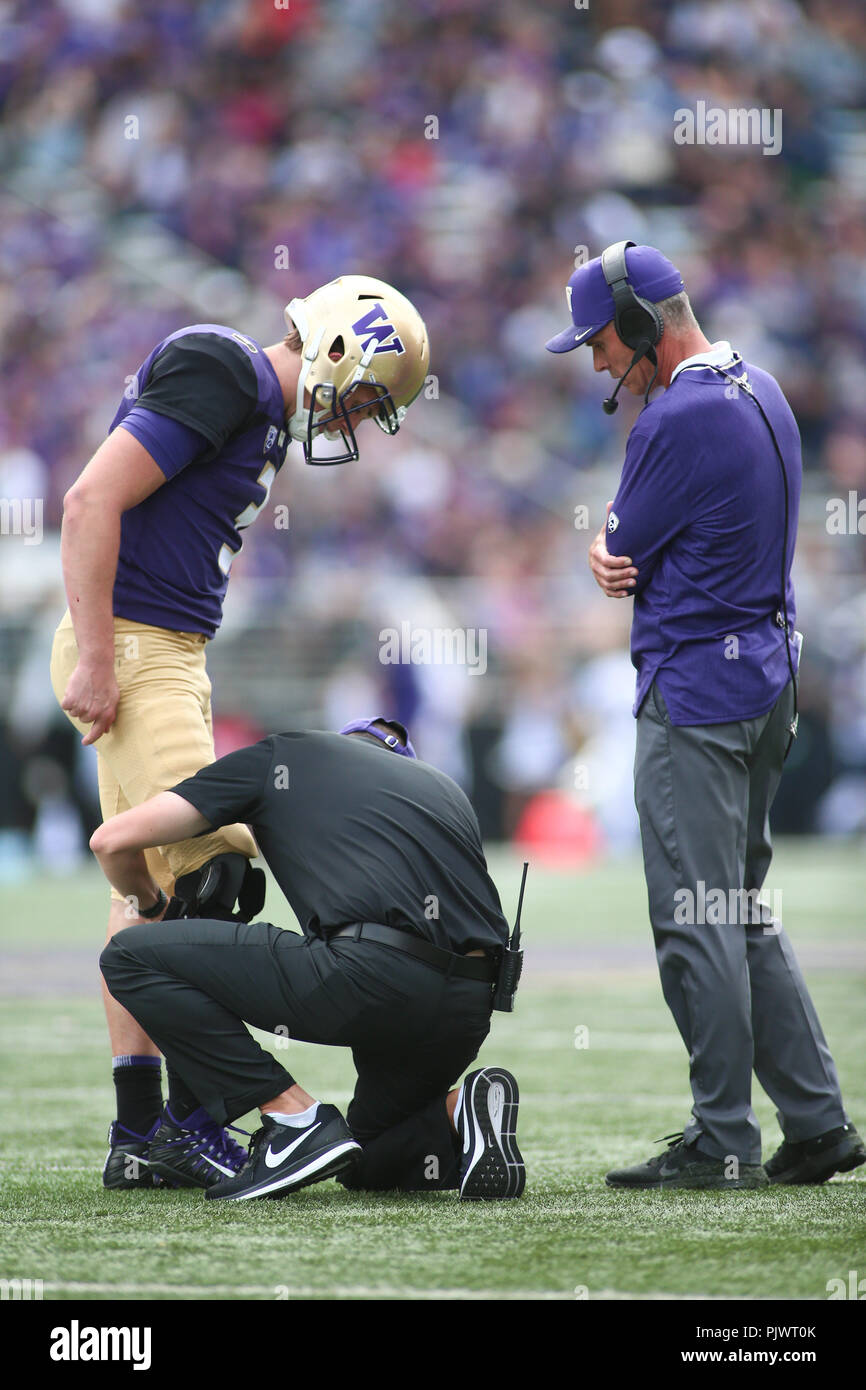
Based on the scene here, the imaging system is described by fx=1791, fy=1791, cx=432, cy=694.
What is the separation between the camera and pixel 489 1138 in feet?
11.4

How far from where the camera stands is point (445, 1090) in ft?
11.7

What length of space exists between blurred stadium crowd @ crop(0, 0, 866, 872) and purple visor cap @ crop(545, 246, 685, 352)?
31.9 feet

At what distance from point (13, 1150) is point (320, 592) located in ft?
32.5

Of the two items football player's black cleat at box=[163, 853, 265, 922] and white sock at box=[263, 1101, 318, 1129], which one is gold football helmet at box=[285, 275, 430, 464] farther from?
white sock at box=[263, 1101, 318, 1129]

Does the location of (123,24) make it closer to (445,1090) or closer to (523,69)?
(523,69)

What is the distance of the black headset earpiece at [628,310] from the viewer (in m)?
3.67

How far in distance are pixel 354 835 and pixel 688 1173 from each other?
96 cm

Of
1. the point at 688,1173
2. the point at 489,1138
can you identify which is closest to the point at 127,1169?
the point at 489,1138

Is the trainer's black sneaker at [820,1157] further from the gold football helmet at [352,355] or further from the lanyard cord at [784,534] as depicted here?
the gold football helmet at [352,355]

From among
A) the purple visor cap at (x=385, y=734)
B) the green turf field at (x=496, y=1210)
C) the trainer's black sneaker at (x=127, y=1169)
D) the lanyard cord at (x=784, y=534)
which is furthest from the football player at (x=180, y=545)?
the lanyard cord at (x=784, y=534)

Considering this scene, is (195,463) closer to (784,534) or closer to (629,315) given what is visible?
(629,315)

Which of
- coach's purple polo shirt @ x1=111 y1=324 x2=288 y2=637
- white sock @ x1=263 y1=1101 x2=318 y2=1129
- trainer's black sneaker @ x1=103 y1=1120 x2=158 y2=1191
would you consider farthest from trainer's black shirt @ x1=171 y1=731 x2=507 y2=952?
trainer's black sneaker @ x1=103 y1=1120 x2=158 y2=1191

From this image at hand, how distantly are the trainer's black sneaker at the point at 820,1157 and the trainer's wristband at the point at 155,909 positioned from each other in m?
1.38

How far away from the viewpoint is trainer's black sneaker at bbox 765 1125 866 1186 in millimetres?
3596
